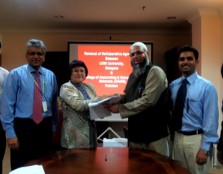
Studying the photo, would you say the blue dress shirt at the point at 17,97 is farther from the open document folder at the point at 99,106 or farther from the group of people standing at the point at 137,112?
the open document folder at the point at 99,106

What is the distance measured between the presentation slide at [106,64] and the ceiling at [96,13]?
0.47 metres

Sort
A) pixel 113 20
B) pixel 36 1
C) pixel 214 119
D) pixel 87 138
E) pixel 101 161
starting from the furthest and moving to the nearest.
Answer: pixel 113 20 → pixel 36 1 → pixel 87 138 → pixel 214 119 → pixel 101 161

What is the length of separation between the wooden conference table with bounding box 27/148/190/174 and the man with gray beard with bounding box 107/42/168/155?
0.24 metres

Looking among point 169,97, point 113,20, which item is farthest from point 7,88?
Answer: point 113,20

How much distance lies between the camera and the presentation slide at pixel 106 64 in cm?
607

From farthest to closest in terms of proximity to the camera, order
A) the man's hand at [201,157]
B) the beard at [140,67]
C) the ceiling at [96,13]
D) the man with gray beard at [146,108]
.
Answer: the ceiling at [96,13]
the beard at [140,67]
the man with gray beard at [146,108]
the man's hand at [201,157]

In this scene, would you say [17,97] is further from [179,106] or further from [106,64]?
[106,64]

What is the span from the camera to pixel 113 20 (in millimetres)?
5699

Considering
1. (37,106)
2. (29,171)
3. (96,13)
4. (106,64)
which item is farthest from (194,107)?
(106,64)

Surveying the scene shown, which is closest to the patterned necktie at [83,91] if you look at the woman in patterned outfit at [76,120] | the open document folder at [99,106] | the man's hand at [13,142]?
the woman in patterned outfit at [76,120]

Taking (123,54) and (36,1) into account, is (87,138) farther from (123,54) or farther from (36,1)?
(123,54)

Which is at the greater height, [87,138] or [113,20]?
[113,20]

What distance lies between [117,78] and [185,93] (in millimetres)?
3729

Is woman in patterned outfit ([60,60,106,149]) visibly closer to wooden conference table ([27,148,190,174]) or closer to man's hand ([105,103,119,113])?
man's hand ([105,103,119,113])
